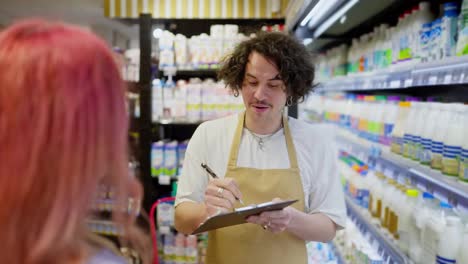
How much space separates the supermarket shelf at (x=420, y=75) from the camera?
1.69 m

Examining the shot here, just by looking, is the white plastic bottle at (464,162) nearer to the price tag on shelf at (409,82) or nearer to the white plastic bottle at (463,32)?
the white plastic bottle at (463,32)

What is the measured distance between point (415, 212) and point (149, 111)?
2233 mm

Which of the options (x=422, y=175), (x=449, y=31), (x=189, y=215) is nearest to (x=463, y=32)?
(x=449, y=31)

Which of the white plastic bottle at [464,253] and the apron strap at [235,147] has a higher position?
the apron strap at [235,147]

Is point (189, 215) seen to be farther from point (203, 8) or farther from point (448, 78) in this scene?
point (203, 8)

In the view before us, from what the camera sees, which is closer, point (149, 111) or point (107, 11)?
point (149, 111)

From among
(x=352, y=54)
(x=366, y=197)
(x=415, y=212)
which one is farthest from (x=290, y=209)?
(x=352, y=54)

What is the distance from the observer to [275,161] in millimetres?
1826

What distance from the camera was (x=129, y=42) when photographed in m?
13.4

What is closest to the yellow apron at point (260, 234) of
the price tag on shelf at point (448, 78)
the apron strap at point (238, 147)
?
the apron strap at point (238, 147)

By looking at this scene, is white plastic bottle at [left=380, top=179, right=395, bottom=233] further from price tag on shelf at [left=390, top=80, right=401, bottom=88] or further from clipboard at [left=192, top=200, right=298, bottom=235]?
clipboard at [left=192, top=200, right=298, bottom=235]

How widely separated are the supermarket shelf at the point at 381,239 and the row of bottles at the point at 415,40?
0.94m

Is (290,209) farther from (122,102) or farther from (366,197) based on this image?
(366,197)

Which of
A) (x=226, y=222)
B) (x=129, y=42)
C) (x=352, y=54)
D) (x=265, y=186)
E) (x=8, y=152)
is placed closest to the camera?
(x=8, y=152)
